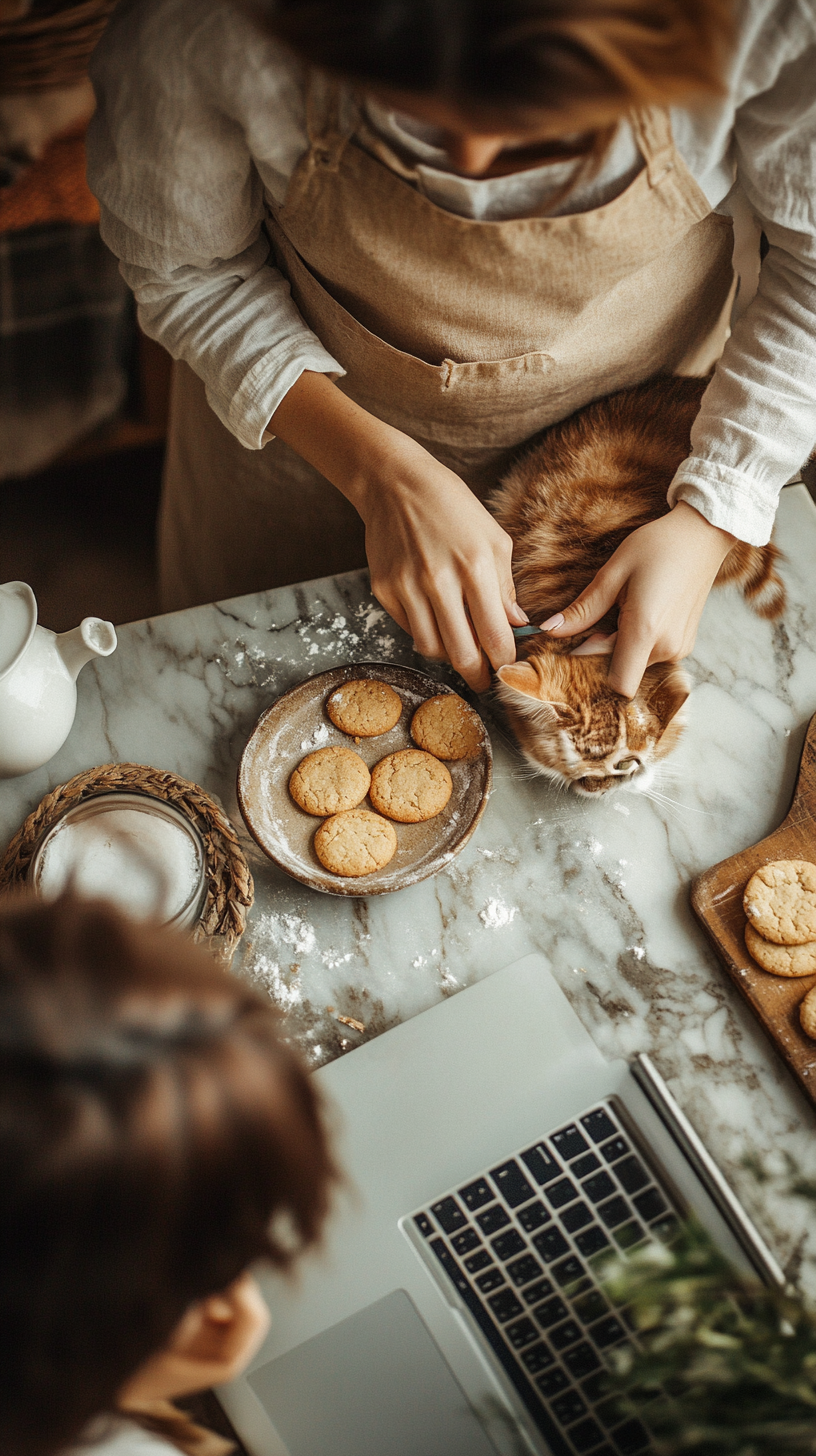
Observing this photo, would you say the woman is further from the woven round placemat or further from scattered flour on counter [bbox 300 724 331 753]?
the woven round placemat

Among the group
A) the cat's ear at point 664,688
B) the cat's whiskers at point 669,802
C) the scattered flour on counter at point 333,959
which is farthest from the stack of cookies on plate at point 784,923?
the scattered flour on counter at point 333,959

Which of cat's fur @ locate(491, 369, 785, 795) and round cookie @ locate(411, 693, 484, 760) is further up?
cat's fur @ locate(491, 369, 785, 795)

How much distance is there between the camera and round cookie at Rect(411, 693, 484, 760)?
0.99m

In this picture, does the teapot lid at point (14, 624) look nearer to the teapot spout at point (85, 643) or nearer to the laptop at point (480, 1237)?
the teapot spout at point (85, 643)

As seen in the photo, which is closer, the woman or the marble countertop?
the woman

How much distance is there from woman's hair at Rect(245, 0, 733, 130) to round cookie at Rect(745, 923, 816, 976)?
79 centimetres

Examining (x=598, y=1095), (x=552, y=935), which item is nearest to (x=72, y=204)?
(x=552, y=935)

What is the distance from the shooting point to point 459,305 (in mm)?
911

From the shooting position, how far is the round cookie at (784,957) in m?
0.91

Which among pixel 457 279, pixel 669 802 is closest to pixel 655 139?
pixel 457 279

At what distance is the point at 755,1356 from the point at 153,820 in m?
0.70

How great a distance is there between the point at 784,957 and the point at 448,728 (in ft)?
1.49

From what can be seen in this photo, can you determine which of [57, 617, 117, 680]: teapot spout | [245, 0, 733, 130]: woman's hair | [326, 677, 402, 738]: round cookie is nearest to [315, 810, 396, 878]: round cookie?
[326, 677, 402, 738]: round cookie

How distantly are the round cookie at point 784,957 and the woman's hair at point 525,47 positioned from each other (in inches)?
31.1
